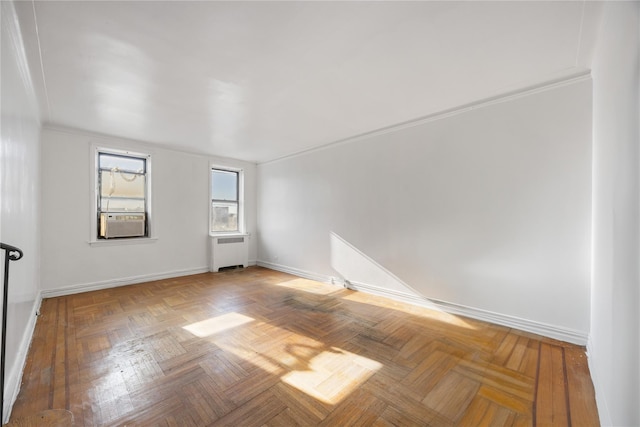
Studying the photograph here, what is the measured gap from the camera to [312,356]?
86.6 inches

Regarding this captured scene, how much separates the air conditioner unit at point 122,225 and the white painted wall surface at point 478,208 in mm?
3270

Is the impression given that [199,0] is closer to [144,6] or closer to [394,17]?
[144,6]

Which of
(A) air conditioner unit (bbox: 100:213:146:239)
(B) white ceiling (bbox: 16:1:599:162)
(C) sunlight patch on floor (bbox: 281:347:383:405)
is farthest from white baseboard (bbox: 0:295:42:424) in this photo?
(B) white ceiling (bbox: 16:1:599:162)

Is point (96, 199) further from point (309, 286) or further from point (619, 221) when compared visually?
point (619, 221)

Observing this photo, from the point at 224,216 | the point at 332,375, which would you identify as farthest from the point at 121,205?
the point at 332,375

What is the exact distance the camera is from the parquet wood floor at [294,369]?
1570mm

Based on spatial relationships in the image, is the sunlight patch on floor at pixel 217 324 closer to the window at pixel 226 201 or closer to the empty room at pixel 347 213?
the empty room at pixel 347 213

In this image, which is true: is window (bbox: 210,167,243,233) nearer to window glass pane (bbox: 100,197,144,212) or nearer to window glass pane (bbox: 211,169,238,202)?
window glass pane (bbox: 211,169,238,202)

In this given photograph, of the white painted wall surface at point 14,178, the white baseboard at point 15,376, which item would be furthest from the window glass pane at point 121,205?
the white baseboard at point 15,376

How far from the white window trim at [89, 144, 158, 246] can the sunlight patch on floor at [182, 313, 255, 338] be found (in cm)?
253

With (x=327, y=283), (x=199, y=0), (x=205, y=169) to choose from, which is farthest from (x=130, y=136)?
(x=327, y=283)

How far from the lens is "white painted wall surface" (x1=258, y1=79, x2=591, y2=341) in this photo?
2.43 m

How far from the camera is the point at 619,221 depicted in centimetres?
129

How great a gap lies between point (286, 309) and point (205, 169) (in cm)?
352
